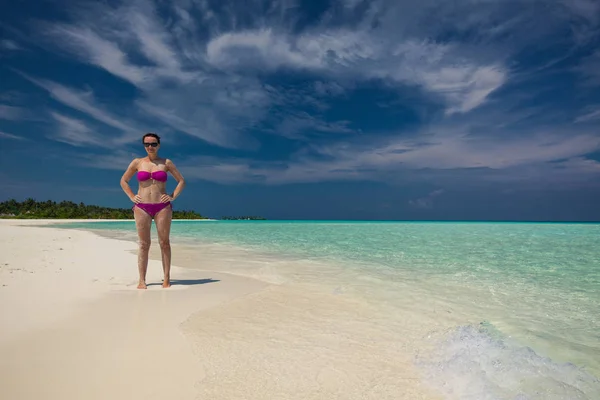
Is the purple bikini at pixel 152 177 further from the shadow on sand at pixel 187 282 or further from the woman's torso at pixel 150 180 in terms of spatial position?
the shadow on sand at pixel 187 282

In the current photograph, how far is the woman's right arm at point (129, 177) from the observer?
20.7 ft

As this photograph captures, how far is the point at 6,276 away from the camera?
680 cm

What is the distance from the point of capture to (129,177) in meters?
6.52

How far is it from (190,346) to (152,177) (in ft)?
12.0

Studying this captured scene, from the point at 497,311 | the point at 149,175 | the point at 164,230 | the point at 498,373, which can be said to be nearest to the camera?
the point at 498,373

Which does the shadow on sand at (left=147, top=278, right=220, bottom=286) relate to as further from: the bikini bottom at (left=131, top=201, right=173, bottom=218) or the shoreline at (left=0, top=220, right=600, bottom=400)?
the bikini bottom at (left=131, top=201, right=173, bottom=218)

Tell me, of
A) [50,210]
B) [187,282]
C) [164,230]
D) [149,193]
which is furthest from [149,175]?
[50,210]

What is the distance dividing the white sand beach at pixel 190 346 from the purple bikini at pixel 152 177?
1.45 metres

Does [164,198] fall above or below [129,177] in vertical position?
below

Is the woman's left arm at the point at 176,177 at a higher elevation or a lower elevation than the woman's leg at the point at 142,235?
higher

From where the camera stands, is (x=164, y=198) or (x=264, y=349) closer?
(x=264, y=349)

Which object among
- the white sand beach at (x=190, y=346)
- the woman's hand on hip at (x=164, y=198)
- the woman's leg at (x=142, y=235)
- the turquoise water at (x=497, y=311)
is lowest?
the turquoise water at (x=497, y=311)

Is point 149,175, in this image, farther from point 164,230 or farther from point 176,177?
point 164,230

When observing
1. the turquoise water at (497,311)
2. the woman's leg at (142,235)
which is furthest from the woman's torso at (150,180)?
the turquoise water at (497,311)
